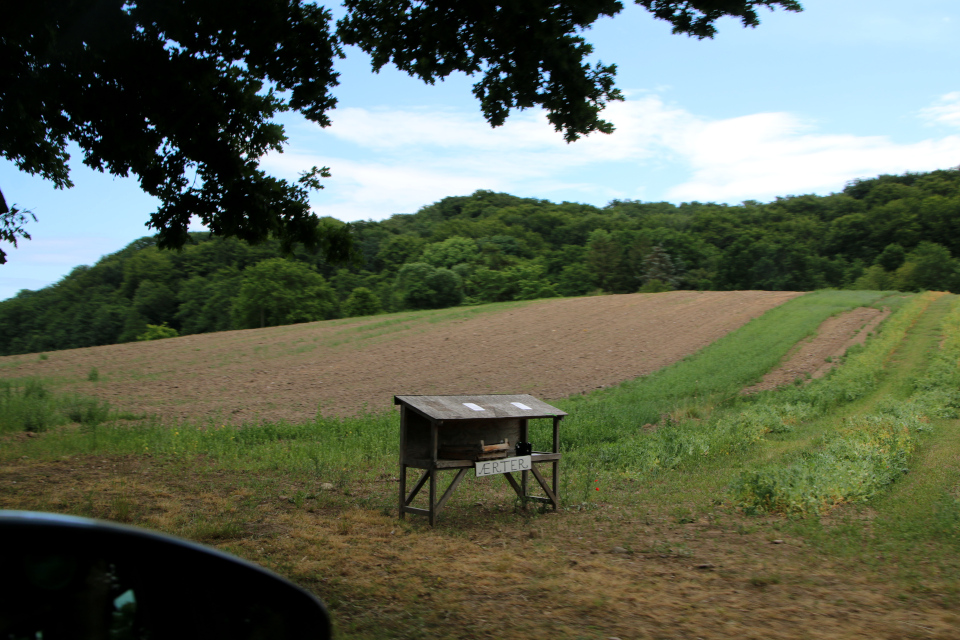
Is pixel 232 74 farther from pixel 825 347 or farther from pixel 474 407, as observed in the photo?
pixel 825 347

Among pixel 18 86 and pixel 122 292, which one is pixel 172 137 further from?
pixel 122 292

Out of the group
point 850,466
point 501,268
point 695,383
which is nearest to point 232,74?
point 850,466

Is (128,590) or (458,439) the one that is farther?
(458,439)

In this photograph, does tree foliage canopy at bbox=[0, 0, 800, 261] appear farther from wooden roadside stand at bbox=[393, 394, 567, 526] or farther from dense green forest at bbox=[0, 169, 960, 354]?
dense green forest at bbox=[0, 169, 960, 354]

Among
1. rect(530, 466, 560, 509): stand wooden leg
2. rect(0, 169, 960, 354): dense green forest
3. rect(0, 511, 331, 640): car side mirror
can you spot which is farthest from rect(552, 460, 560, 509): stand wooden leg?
rect(0, 169, 960, 354): dense green forest

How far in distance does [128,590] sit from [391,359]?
32671 millimetres

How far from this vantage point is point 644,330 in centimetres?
4022

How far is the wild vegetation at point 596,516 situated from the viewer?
5.02 meters

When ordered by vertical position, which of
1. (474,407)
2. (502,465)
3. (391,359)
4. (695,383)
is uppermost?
(474,407)

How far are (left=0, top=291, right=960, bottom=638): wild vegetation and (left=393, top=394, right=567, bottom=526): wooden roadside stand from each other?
1.88 feet

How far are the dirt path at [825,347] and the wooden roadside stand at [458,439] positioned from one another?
16769 millimetres

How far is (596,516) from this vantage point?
28.5 ft

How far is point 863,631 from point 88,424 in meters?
17.7

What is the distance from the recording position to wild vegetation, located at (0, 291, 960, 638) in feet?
16.5
